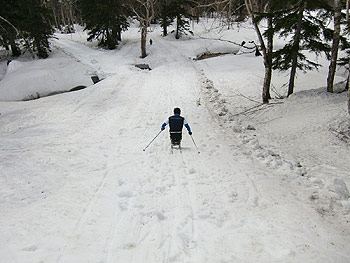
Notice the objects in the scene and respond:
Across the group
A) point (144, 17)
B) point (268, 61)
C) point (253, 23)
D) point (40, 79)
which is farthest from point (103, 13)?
point (268, 61)

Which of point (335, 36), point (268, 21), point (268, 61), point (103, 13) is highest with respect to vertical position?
point (103, 13)

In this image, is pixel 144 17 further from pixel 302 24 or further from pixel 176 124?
pixel 176 124

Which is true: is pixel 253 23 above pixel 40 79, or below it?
above

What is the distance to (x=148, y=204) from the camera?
5398mm

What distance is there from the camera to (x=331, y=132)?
8.23 m

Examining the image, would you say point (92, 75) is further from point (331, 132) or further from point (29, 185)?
point (331, 132)

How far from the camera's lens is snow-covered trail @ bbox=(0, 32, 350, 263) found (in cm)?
410

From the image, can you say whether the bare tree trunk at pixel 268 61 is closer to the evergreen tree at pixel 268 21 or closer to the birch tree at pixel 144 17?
the evergreen tree at pixel 268 21

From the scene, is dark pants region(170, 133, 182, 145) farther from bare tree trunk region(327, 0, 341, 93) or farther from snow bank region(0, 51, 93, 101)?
snow bank region(0, 51, 93, 101)

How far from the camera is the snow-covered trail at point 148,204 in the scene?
410 cm

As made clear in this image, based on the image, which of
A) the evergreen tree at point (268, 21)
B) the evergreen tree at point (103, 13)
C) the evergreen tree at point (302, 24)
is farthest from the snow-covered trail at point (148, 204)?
the evergreen tree at point (103, 13)

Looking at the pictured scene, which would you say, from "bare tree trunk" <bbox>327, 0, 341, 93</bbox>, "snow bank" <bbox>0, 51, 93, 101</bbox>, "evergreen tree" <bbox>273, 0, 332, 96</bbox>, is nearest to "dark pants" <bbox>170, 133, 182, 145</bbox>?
"evergreen tree" <bbox>273, 0, 332, 96</bbox>

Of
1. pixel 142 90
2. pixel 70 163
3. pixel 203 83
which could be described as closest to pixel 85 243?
pixel 70 163

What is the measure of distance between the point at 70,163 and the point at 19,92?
15.7m
